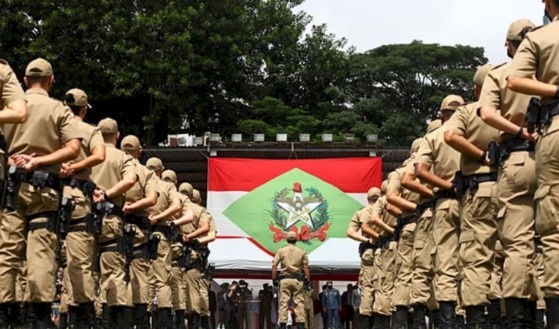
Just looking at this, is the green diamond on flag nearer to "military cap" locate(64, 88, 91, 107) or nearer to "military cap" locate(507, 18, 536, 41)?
"military cap" locate(64, 88, 91, 107)

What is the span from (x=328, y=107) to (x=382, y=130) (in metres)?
2.89

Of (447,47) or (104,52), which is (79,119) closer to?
(104,52)

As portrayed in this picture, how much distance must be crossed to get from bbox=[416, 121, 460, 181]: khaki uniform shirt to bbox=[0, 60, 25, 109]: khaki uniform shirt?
13.9 feet

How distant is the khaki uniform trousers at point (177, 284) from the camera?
655 inches

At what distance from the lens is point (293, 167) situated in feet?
94.9

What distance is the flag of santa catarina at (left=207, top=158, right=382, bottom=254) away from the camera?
2788 centimetres

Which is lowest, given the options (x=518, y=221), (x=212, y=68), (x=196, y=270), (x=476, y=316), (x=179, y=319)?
(x=476, y=316)

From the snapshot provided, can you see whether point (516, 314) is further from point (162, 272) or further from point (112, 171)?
Result: point (162, 272)

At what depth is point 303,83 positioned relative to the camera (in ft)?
143

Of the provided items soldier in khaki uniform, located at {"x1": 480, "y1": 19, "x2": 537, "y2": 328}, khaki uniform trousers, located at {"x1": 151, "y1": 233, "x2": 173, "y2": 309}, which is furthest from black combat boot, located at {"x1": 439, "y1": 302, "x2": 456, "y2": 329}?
khaki uniform trousers, located at {"x1": 151, "y1": 233, "x2": 173, "y2": 309}

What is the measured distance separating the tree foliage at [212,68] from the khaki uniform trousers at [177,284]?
19.0 metres

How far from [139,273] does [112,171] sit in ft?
5.61

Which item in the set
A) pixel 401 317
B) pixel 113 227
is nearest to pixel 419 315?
pixel 401 317

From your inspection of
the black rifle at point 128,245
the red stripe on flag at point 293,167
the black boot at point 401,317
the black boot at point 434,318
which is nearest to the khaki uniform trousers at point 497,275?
the black boot at point 434,318
